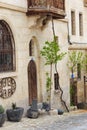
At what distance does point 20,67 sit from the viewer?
2069cm

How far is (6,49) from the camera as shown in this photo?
1984cm

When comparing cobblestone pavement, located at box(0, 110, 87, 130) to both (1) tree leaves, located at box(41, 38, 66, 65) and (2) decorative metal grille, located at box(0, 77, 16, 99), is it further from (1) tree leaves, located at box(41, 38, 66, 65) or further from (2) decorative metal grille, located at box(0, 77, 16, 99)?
(1) tree leaves, located at box(41, 38, 66, 65)

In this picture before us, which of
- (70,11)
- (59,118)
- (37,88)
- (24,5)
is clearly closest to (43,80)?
(37,88)

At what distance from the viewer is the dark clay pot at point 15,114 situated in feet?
62.2

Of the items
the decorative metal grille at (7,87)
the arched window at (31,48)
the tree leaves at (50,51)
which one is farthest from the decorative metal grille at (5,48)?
the tree leaves at (50,51)

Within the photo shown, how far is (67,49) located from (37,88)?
4.88 meters

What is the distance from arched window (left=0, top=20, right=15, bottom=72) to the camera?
769 inches

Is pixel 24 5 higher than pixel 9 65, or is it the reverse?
pixel 24 5

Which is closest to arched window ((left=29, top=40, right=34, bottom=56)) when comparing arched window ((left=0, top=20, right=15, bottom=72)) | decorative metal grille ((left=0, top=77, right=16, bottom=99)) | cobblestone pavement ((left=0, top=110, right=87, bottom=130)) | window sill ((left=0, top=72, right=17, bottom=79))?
arched window ((left=0, top=20, right=15, bottom=72))

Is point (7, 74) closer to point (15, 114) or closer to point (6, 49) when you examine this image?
point (6, 49)

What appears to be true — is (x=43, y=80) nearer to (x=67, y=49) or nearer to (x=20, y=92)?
(x=20, y=92)

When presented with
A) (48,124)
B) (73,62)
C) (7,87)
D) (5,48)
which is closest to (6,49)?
(5,48)

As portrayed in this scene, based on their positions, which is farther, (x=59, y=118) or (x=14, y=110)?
(x=59, y=118)

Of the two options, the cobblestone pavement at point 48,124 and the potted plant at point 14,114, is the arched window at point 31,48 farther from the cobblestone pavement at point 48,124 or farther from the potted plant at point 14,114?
the potted plant at point 14,114
